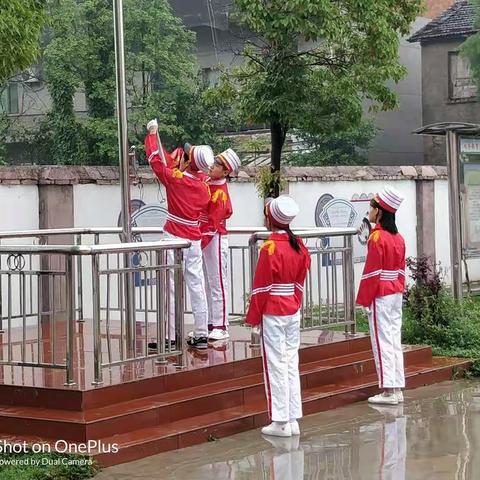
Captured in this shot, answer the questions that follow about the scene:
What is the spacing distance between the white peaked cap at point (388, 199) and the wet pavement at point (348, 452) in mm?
1747

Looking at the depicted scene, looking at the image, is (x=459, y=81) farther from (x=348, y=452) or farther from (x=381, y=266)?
(x=348, y=452)

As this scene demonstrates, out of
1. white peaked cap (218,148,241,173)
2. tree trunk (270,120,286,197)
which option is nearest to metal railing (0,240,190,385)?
white peaked cap (218,148,241,173)

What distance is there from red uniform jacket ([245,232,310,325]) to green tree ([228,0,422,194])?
208 inches

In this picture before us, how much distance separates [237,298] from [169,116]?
430 inches

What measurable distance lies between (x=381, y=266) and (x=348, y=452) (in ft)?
6.86

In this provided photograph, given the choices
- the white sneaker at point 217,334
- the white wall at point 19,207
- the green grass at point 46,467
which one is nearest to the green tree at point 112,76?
the white wall at point 19,207

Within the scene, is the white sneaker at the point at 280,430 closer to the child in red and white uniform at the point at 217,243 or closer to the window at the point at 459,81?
the child in red and white uniform at the point at 217,243

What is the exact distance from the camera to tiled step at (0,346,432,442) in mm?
7109

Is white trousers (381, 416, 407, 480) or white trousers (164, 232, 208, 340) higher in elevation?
white trousers (164, 232, 208, 340)

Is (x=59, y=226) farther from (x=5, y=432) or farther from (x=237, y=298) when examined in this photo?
(x=5, y=432)

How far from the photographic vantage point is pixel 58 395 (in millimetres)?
7430

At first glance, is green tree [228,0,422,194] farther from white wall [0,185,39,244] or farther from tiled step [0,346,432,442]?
tiled step [0,346,432,442]

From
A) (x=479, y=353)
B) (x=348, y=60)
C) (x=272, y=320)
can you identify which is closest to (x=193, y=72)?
(x=348, y=60)

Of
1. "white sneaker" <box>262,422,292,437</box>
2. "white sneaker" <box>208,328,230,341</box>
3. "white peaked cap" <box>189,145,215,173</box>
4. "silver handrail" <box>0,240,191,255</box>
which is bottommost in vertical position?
"white sneaker" <box>262,422,292,437</box>
